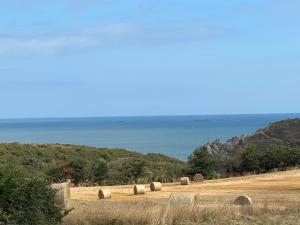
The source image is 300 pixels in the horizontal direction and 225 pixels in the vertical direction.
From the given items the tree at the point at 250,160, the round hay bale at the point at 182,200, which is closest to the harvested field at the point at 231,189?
the tree at the point at 250,160

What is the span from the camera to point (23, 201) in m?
13.2

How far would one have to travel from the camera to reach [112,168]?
145 feet

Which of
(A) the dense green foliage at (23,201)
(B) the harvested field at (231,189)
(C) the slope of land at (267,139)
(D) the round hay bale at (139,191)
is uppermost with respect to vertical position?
(A) the dense green foliage at (23,201)

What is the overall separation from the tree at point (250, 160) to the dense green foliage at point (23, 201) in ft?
89.9

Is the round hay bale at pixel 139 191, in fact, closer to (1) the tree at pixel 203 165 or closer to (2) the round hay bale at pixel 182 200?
(2) the round hay bale at pixel 182 200

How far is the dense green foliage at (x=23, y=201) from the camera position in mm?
12953

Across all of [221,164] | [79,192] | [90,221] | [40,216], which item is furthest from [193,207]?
[221,164]

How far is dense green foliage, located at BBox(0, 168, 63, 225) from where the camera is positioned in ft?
42.5

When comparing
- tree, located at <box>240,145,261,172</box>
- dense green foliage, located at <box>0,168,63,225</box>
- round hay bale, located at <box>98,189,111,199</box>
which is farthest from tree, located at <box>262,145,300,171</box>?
dense green foliage, located at <box>0,168,63,225</box>

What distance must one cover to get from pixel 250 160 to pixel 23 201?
92.9ft

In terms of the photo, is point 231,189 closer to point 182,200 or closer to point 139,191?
point 139,191

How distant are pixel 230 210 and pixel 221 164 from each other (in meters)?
27.0

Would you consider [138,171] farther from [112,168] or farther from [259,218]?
[259,218]

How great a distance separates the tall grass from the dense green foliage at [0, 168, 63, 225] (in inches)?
37.0
